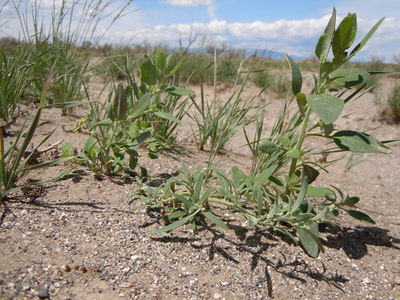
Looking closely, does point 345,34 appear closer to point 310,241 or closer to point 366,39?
point 366,39

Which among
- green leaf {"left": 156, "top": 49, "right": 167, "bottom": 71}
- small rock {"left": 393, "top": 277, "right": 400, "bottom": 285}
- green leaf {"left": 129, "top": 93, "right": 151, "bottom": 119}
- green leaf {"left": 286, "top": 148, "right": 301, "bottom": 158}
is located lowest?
small rock {"left": 393, "top": 277, "right": 400, "bottom": 285}

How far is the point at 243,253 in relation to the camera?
1.24 m

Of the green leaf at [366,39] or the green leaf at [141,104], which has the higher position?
the green leaf at [366,39]

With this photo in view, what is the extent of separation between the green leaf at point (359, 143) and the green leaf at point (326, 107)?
0.54 feet

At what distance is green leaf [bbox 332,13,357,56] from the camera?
1.12 meters

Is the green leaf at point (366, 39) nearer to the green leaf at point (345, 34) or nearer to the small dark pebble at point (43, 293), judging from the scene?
the green leaf at point (345, 34)

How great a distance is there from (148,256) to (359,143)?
761mm

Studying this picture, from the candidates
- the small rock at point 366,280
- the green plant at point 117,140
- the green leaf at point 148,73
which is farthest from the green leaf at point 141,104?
the small rock at point 366,280

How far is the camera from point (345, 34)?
3.72 ft

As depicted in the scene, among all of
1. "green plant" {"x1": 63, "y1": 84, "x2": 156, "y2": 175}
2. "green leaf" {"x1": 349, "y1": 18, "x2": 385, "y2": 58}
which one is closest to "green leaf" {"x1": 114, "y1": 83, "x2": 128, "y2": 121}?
"green plant" {"x1": 63, "y1": 84, "x2": 156, "y2": 175}

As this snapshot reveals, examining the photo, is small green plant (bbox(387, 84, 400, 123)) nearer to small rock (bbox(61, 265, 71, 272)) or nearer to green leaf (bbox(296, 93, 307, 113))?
green leaf (bbox(296, 93, 307, 113))

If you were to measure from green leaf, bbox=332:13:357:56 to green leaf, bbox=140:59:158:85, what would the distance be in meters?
0.67

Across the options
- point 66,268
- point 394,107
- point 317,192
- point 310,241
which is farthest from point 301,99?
point 394,107

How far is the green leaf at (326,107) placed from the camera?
3.26 feet
